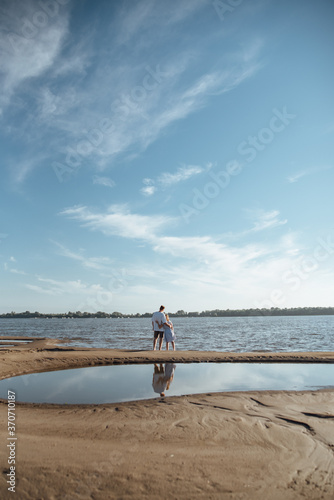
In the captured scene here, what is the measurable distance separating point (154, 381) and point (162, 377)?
0.71 metres

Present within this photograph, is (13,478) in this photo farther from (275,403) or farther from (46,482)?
(275,403)

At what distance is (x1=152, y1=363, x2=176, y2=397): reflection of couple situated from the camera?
841 cm

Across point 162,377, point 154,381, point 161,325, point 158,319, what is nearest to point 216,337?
point 161,325

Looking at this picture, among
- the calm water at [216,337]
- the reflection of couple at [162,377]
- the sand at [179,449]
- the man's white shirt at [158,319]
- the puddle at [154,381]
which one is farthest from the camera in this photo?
the calm water at [216,337]

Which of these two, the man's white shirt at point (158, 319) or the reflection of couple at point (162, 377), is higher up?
the man's white shirt at point (158, 319)

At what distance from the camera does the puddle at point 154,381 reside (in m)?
7.72

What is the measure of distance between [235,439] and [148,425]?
58.7 inches

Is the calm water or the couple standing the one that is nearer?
the couple standing

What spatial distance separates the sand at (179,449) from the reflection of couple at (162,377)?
148 cm

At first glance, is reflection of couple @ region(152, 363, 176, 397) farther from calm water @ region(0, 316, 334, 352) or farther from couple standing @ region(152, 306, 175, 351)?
calm water @ region(0, 316, 334, 352)

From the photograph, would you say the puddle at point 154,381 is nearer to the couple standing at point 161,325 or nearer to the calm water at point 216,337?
the couple standing at point 161,325

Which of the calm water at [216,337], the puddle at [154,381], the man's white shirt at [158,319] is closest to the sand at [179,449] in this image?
the puddle at [154,381]

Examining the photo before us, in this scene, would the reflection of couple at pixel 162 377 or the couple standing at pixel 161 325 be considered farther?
the couple standing at pixel 161 325

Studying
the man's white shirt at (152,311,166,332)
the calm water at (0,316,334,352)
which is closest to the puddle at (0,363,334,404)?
the man's white shirt at (152,311,166,332)
